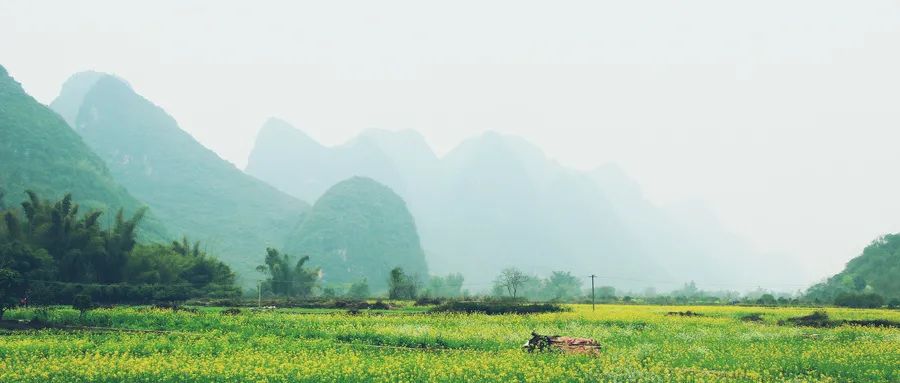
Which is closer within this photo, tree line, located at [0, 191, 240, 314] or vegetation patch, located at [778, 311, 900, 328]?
vegetation patch, located at [778, 311, 900, 328]

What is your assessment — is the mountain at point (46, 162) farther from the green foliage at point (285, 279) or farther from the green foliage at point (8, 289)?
the green foliage at point (8, 289)

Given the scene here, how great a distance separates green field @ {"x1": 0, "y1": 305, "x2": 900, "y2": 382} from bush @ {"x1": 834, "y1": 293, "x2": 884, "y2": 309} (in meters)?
37.2

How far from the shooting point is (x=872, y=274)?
97250 millimetres

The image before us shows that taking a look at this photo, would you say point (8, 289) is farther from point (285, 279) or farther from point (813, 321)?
point (285, 279)

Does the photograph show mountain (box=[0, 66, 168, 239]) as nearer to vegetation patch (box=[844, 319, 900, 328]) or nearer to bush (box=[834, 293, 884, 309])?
vegetation patch (box=[844, 319, 900, 328])

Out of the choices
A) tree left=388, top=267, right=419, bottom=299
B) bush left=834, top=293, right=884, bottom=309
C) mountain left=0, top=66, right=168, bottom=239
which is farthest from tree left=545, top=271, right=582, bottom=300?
mountain left=0, top=66, right=168, bottom=239

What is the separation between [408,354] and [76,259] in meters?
39.0

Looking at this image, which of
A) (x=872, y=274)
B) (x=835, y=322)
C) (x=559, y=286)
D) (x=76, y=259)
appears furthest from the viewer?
(x=559, y=286)

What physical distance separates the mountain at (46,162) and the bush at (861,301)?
105m

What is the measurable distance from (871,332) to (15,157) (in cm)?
12304

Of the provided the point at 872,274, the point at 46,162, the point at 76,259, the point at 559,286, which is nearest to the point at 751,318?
the point at 76,259

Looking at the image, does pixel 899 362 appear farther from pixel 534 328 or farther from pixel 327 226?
pixel 327 226

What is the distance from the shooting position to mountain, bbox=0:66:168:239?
103m

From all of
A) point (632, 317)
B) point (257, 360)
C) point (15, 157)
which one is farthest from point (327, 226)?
point (257, 360)
